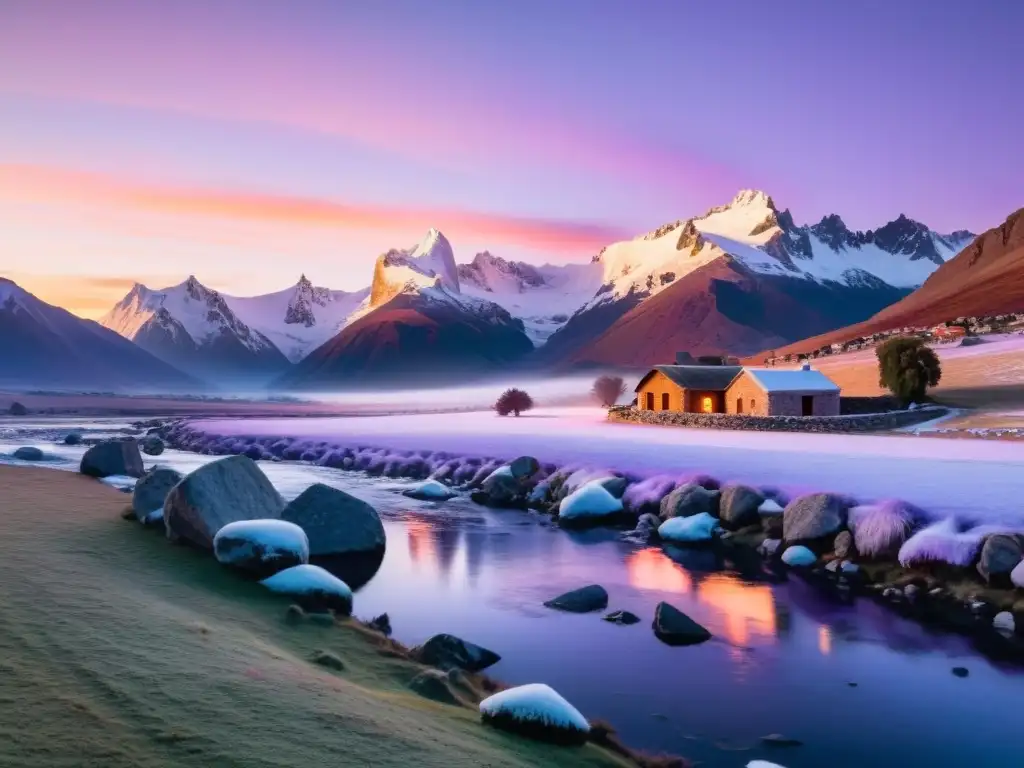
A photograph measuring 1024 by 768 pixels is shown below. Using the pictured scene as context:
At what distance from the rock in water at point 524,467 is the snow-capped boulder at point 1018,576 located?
26245 millimetres

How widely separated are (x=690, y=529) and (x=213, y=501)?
17.2 meters

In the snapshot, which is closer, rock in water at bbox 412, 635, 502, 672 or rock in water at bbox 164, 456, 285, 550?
rock in water at bbox 412, 635, 502, 672

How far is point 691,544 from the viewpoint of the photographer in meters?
30.0

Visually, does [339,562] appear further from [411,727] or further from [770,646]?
[411,727]

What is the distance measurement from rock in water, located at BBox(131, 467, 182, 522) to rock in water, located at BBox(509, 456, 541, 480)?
2350 cm

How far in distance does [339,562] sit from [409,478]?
2767 centimetres

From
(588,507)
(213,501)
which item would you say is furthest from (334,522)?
(588,507)

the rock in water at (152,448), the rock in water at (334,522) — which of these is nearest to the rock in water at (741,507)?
the rock in water at (334,522)

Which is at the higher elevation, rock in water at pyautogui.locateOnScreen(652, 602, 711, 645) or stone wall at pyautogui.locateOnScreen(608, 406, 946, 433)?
stone wall at pyautogui.locateOnScreen(608, 406, 946, 433)

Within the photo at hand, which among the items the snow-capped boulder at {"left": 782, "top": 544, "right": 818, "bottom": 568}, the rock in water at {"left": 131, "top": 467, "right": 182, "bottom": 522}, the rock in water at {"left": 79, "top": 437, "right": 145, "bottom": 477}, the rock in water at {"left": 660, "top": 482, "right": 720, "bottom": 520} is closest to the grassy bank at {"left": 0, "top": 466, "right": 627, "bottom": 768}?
the rock in water at {"left": 131, "top": 467, "right": 182, "bottom": 522}

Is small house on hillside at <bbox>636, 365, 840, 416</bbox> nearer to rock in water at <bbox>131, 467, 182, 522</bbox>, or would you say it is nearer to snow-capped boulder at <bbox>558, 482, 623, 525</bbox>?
snow-capped boulder at <bbox>558, 482, 623, 525</bbox>

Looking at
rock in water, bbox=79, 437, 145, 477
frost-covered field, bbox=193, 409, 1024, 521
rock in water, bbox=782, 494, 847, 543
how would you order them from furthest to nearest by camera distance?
rock in water, bbox=79, 437, 145, 477, frost-covered field, bbox=193, 409, 1024, 521, rock in water, bbox=782, 494, 847, 543

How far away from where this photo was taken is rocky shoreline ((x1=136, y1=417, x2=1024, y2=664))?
2092 cm

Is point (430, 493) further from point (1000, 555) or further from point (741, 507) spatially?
point (1000, 555)
